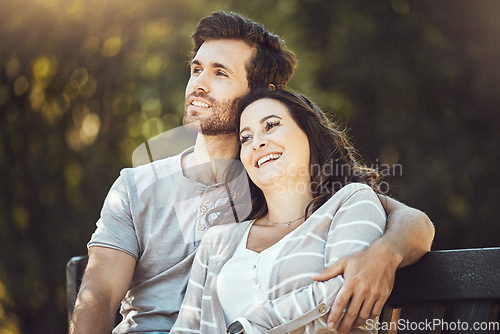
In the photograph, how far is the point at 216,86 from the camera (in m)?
2.81

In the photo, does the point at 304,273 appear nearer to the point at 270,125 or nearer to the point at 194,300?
the point at 194,300

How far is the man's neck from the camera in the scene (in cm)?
266

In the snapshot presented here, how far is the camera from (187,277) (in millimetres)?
2424

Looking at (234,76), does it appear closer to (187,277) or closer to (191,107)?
(191,107)

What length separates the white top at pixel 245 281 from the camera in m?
1.90

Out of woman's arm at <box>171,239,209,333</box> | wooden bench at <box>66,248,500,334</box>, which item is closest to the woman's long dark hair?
woman's arm at <box>171,239,209,333</box>

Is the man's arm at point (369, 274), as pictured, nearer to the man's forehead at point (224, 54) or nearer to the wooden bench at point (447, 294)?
the wooden bench at point (447, 294)

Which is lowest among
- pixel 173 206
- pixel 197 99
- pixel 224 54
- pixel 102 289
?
pixel 102 289

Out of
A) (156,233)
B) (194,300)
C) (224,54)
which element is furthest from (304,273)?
(224,54)

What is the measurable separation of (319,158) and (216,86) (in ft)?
2.49

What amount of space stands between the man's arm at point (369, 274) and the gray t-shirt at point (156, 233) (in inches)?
28.2

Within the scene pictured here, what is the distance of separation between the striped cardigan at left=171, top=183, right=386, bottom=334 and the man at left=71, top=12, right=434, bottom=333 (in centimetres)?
15

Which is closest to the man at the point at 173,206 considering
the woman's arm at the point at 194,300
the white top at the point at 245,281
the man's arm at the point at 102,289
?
the man's arm at the point at 102,289

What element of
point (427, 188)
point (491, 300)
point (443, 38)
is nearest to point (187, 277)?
point (491, 300)
